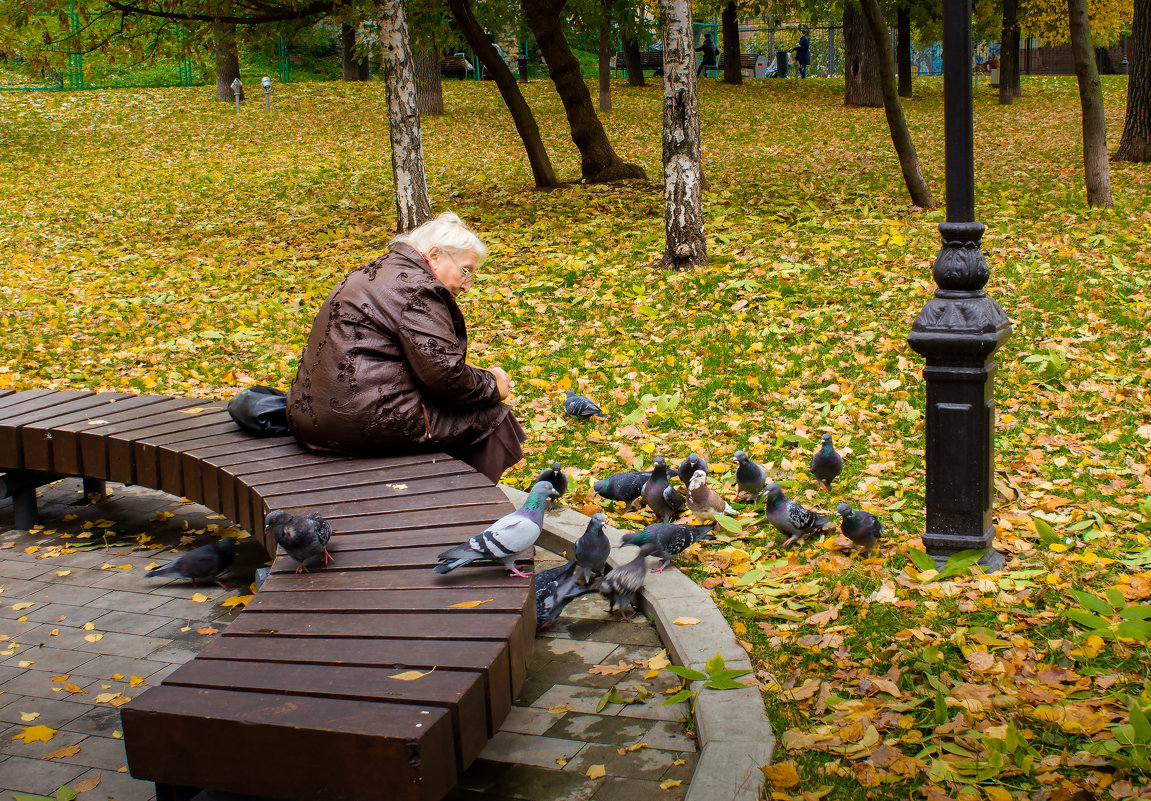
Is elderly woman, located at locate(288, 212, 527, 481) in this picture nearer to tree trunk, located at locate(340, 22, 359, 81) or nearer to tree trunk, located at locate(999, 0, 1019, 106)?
tree trunk, located at locate(999, 0, 1019, 106)

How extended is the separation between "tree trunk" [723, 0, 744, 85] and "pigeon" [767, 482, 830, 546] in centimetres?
2382

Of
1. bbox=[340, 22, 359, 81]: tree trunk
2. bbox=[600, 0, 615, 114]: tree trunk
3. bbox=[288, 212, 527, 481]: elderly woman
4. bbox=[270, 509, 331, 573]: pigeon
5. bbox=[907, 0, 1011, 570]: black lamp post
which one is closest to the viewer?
bbox=[270, 509, 331, 573]: pigeon

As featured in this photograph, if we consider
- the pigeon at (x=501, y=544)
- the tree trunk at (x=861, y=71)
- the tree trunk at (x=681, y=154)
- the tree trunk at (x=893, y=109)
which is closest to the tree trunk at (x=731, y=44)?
the tree trunk at (x=861, y=71)

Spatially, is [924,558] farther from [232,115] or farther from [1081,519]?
[232,115]

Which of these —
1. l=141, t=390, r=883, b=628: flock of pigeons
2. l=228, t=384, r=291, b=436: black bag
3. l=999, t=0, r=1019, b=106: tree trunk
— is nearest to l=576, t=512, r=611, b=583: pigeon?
l=141, t=390, r=883, b=628: flock of pigeons

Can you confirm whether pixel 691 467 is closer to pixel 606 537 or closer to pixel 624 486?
pixel 624 486

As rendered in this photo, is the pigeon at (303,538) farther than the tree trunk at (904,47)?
No

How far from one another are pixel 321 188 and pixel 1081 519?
13.6 meters

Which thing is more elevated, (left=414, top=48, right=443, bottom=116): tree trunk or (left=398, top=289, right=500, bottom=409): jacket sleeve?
(left=414, top=48, right=443, bottom=116): tree trunk

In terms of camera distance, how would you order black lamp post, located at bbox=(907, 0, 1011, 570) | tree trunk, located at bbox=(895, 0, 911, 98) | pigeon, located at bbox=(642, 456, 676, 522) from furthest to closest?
1. tree trunk, located at bbox=(895, 0, 911, 98)
2. pigeon, located at bbox=(642, 456, 676, 522)
3. black lamp post, located at bbox=(907, 0, 1011, 570)

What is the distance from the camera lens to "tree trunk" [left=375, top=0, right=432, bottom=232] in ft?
33.8

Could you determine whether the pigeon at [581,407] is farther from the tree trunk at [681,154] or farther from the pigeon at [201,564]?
the tree trunk at [681,154]

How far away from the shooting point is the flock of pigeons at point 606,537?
3.35m

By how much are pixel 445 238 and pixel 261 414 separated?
4.33 ft
